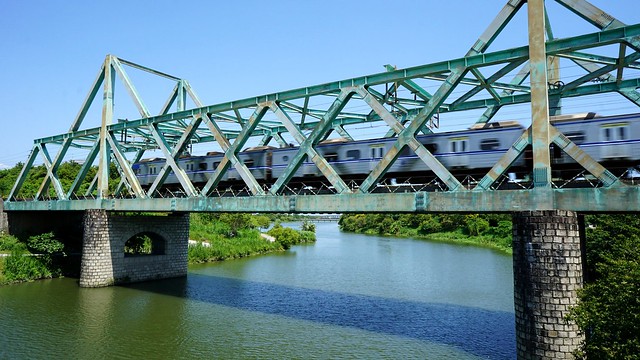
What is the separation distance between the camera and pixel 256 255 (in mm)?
51062

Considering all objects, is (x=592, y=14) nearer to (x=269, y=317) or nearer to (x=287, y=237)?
(x=269, y=317)

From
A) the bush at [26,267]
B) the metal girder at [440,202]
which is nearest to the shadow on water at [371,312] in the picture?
the metal girder at [440,202]

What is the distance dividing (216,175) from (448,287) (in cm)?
1687

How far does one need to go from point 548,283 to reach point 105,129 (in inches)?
1162

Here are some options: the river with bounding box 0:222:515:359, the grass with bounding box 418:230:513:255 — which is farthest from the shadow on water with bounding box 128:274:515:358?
the grass with bounding box 418:230:513:255

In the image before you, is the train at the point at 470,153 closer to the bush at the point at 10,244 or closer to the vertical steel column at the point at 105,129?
the vertical steel column at the point at 105,129

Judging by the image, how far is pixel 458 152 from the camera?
19.0 m

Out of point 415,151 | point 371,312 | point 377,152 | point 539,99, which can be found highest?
point 539,99

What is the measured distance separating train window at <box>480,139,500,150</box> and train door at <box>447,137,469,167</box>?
63 centimetres

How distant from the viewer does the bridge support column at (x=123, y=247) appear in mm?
29609

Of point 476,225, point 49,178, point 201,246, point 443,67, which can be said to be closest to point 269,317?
point 443,67

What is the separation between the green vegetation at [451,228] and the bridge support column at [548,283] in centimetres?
4450

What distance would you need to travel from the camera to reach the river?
Result: 17.5 meters

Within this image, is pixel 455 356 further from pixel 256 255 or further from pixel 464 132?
pixel 256 255
